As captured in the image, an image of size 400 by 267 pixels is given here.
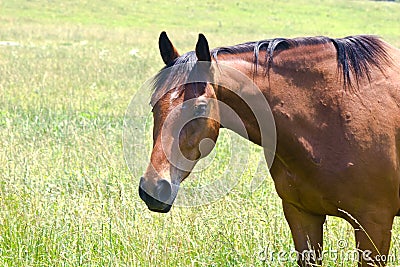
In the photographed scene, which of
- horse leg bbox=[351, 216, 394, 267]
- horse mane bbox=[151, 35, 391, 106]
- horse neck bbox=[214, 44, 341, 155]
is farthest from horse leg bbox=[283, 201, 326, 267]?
horse mane bbox=[151, 35, 391, 106]

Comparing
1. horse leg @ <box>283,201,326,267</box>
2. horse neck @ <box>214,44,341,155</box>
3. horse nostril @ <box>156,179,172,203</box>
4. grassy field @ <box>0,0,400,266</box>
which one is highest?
horse neck @ <box>214,44,341,155</box>

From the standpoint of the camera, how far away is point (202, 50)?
3.37 m

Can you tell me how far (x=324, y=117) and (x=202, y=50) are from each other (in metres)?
0.81

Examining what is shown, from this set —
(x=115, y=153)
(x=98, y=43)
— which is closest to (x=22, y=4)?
(x=98, y=43)

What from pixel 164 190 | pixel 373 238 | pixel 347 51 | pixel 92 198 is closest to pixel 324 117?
pixel 347 51

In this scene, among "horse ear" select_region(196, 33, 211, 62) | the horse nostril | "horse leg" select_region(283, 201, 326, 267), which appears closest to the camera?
the horse nostril

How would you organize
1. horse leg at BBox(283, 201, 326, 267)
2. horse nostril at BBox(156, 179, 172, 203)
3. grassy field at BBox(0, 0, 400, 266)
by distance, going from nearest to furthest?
1. horse nostril at BBox(156, 179, 172, 203)
2. horse leg at BBox(283, 201, 326, 267)
3. grassy field at BBox(0, 0, 400, 266)

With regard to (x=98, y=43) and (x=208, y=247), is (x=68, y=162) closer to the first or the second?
(x=208, y=247)

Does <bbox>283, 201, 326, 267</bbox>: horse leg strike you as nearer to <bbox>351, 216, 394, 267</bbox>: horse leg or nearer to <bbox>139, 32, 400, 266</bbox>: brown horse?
<bbox>139, 32, 400, 266</bbox>: brown horse

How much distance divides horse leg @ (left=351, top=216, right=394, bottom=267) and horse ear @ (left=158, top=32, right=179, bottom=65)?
1.32 metres

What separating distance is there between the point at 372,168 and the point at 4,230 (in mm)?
2516

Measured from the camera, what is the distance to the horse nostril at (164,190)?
3.18m

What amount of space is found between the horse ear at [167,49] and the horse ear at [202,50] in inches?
8.2

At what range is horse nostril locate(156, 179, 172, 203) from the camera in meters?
3.18
